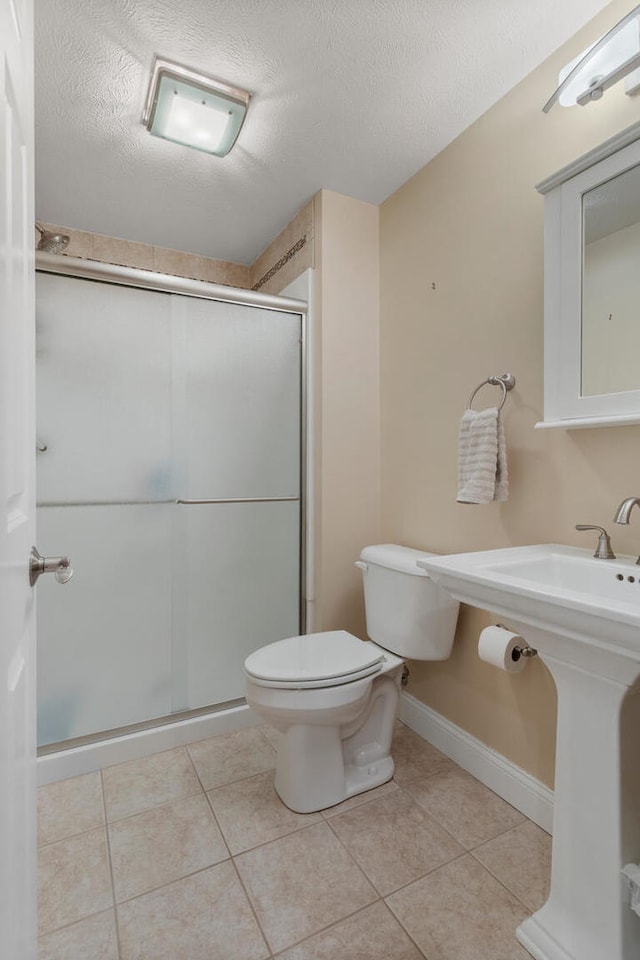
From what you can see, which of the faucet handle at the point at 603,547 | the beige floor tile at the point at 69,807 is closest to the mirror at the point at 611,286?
the faucet handle at the point at 603,547

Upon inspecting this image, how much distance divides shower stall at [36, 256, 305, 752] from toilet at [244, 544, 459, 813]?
48 centimetres

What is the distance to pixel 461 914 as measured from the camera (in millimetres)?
1175

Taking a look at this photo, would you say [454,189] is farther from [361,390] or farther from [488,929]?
[488,929]

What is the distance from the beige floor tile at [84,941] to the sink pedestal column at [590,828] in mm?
950

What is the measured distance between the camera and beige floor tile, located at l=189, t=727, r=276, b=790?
171cm

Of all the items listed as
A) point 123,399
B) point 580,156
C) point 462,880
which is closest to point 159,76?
point 123,399

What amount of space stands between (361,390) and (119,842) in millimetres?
1841

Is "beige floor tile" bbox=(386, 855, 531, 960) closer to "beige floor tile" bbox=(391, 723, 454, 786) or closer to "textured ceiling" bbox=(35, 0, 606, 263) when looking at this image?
"beige floor tile" bbox=(391, 723, 454, 786)

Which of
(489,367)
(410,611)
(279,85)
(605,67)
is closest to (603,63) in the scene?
(605,67)

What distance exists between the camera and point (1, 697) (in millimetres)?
592

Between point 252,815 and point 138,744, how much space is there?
57 cm

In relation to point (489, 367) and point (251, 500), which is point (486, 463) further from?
point (251, 500)

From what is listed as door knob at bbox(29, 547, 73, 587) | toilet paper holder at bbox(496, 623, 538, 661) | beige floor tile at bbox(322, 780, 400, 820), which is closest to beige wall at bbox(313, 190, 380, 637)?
beige floor tile at bbox(322, 780, 400, 820)

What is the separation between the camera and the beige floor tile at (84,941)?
1082 mm
